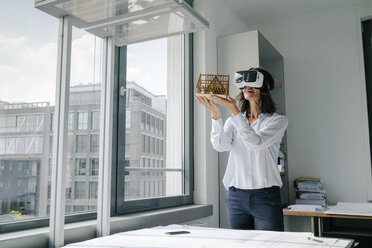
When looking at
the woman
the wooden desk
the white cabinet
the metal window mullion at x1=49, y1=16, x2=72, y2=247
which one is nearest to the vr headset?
the woman

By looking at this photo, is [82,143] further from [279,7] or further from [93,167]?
[279,7]

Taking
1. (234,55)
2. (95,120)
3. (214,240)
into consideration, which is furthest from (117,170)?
(234,55)

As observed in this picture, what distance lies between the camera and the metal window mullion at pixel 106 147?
1676 mm

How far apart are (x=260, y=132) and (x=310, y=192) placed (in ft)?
6.29

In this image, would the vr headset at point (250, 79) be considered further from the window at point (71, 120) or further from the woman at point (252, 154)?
the window at point (71, 120)

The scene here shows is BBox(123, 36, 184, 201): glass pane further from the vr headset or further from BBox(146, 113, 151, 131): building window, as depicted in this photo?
the vr headset

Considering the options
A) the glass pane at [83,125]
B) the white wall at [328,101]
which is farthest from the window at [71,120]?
the white wall at [328,101]

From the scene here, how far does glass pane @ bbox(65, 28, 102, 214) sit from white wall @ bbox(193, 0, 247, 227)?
116 cm

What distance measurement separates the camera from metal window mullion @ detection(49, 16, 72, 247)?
4.59 feet

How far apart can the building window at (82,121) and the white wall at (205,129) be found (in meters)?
1.25

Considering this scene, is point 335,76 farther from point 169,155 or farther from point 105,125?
point 105,125

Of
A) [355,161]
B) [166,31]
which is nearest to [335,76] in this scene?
[355,161]

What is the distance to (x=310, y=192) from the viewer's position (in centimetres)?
344

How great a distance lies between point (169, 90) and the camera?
2826 millimetres
